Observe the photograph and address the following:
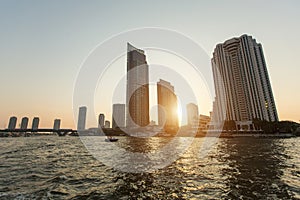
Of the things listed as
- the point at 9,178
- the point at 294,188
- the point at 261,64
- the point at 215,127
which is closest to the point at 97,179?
the point at 9,178

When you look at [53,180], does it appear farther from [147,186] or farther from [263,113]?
[263,113]

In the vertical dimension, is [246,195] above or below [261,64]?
below

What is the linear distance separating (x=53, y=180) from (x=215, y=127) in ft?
636

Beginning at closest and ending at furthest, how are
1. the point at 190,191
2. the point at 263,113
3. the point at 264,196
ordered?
the point at 264,196
the point at 190,191
the point at 263,113

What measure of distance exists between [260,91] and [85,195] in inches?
8531

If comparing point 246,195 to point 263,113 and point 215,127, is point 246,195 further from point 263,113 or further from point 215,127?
point 263,113

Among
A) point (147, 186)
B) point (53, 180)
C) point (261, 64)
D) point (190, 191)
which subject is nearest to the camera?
point (190, 191)

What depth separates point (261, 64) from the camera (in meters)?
198

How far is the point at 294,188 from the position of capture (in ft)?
46.3

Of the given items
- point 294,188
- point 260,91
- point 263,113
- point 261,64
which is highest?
point 261,64

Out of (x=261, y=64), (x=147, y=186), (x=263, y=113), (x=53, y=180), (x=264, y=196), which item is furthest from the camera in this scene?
(x=261, y=64)

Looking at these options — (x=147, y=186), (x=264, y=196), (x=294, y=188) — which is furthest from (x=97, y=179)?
(x=294, y=188)

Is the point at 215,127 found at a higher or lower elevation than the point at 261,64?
lower

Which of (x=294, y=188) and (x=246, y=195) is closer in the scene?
(x=246, y=195)
